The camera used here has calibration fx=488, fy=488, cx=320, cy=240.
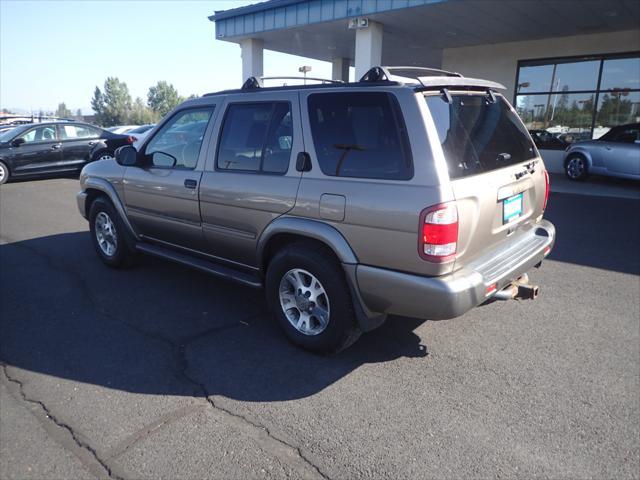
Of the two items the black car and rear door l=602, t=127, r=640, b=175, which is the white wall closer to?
rear door l=602, t=127, r=640, b=175

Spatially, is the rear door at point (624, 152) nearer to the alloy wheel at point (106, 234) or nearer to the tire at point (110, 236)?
the tire at point (110, 236)

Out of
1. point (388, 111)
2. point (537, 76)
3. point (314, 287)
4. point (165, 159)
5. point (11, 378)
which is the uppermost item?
point (537, 76)

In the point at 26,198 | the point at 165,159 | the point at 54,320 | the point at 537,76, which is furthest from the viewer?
the point at 537,76

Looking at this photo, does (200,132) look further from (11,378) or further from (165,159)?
(11,378)

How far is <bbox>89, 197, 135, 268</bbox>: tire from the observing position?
539 centimetres

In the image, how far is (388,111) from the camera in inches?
126

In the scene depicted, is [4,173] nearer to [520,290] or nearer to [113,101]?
[520,290]

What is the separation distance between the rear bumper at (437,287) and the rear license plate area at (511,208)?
9.0 inches

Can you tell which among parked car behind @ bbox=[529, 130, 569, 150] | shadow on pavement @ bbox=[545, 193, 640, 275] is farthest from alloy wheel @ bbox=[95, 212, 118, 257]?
parked car behind @ bbox=[529, 130, 569, 150]

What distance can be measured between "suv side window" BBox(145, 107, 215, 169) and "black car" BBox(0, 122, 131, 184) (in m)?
10.2

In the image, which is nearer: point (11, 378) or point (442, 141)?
point (442, 141)

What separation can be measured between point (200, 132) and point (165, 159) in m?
0.57

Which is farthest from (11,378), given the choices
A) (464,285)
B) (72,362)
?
(464,285)

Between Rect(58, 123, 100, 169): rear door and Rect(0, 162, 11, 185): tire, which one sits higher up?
Rect(58, 123, 100, 169): rear door
